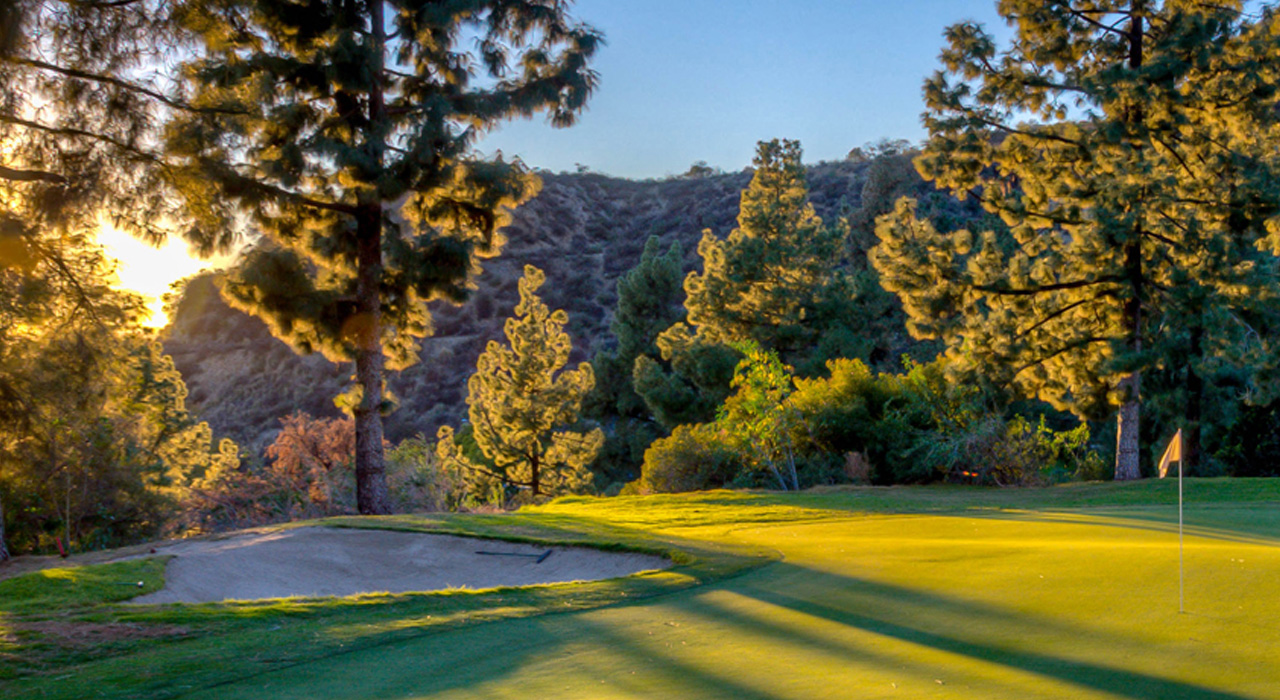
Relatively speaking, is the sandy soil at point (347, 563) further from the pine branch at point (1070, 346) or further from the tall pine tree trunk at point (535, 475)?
the tall pine tree trunk at point (535, 475)

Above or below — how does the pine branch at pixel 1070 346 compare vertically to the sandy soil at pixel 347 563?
above

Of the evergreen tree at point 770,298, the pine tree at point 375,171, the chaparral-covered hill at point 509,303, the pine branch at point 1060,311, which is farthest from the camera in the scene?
the chaparral-covered hill at point 509,303

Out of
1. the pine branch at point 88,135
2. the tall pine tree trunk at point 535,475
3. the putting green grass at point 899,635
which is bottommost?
the tall pine tree trunk at point 535,475

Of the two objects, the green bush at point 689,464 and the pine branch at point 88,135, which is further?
the green bush at point 689,464

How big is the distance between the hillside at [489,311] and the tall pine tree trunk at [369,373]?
3448 cm

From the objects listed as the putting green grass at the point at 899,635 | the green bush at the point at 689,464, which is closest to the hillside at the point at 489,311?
the green bush at the point at 689,464

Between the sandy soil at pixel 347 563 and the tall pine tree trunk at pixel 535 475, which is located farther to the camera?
the tall pine tree trunk at pixel 535 475

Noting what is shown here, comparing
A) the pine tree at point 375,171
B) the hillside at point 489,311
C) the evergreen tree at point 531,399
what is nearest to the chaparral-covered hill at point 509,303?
the hillside at point 489,311

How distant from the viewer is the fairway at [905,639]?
4504 millimetres

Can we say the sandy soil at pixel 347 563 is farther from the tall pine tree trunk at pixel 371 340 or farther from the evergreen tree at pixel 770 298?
the evergreen tree at pixel 770 298

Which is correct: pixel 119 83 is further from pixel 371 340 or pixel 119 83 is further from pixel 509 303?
pixel 509 303

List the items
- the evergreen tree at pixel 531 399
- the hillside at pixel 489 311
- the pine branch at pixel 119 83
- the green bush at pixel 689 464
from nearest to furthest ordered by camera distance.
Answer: the pine branch at pixel 119 83
the green bush at pixel 689 464
the evergreen tree at pixel 531 399
the hillside at pixel 489 311

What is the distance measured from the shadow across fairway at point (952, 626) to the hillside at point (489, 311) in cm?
4609

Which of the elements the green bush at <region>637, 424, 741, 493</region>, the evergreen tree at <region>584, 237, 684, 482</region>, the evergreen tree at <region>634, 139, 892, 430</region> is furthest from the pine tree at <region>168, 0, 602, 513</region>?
the evergreen tree at <region>584, 237, 684, 482</region>
